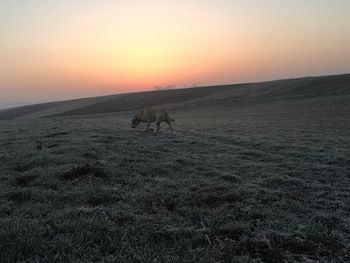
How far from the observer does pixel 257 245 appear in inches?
246

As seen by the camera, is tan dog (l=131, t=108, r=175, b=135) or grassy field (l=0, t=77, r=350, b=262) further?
tan dog (l=131, t=108, r=175, b=135)

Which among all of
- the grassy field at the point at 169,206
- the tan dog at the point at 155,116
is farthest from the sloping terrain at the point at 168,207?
the tan dog at the point at 155,116

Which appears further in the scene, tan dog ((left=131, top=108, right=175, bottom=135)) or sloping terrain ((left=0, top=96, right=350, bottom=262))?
tan dog ((left=131, top=108, right=175, bottom=135))

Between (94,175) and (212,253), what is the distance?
5.07 meters

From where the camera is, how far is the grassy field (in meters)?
5.87

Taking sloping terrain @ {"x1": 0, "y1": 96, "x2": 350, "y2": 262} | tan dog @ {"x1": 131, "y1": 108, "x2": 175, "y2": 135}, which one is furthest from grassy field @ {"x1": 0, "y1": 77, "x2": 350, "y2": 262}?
tan dog @ {"x1": 131, "y1": 108, "x2": 175, "y2": 135}

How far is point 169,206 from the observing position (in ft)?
26.3

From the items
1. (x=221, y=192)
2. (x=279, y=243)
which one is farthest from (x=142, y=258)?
(x=221, y=192)

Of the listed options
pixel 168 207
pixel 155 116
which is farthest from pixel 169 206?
pixel 155 116

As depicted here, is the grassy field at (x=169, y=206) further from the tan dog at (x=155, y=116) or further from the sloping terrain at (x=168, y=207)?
the tan dog at (x=155, y=116)

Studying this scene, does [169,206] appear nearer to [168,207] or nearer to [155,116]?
[168,207]

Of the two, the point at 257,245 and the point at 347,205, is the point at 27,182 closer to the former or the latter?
the point at 257,245

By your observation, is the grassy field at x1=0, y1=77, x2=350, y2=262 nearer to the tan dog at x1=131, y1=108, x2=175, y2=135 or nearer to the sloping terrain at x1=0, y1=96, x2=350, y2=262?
the sloping terrain at x1=0, y1=96, x2=350, y2=262

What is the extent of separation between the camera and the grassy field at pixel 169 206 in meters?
5.87
